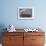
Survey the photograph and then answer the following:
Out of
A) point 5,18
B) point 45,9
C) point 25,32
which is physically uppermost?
point 45,9

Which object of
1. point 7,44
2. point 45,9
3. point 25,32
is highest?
point 45,9

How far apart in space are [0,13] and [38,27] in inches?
53.1

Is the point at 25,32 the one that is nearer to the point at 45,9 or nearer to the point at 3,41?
the point at 3,41

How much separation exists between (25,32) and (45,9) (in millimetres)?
1110

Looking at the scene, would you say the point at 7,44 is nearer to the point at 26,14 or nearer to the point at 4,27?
the point at 4,27

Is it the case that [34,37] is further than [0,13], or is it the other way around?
[0,13]

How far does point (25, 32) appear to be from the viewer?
3.68 meters

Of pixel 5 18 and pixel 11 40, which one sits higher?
pixel 5 18

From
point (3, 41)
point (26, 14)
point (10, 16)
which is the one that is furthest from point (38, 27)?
point (3, 41)

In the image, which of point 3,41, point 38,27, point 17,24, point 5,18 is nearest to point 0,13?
point 5,18

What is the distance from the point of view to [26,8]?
13.7 ft

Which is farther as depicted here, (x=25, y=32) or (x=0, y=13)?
(x=0, y=13)

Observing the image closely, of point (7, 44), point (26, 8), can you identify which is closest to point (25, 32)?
point (7, 44)

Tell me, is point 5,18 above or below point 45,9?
below
